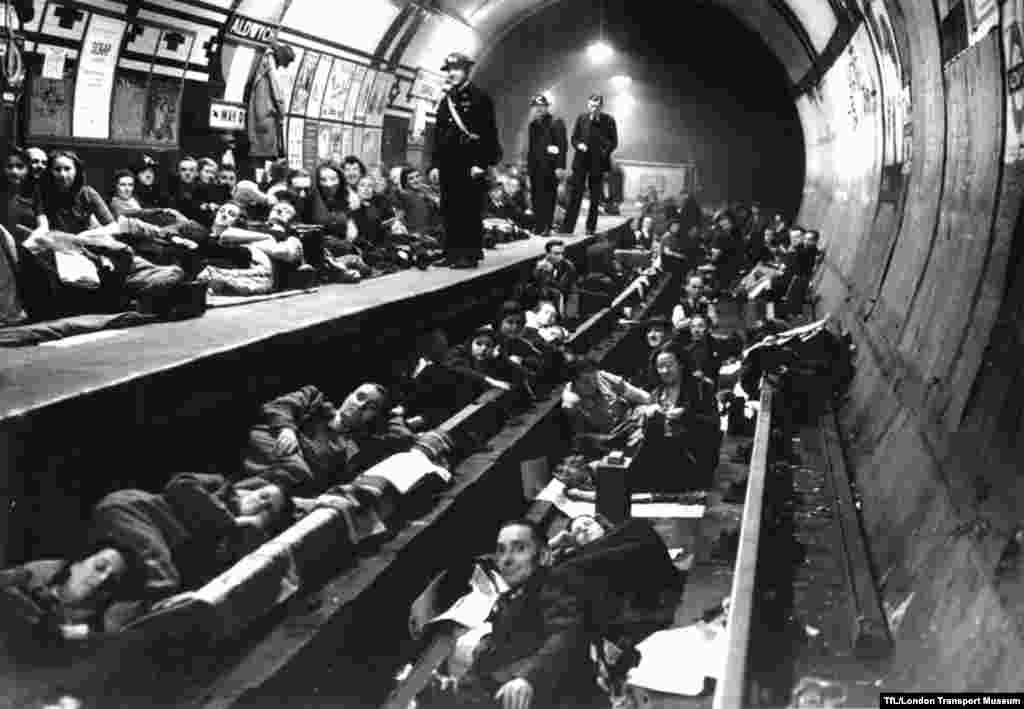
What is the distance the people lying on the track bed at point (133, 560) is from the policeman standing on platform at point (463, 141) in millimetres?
7701

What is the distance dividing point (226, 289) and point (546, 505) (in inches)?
138

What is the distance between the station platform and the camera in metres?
5.61

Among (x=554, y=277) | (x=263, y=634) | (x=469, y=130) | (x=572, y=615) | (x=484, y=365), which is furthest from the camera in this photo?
(x=554, y=277)

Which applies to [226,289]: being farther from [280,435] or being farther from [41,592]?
[41,592]

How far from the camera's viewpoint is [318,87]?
18.0 metres

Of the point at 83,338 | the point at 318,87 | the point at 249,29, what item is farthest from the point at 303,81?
the point at 83,338

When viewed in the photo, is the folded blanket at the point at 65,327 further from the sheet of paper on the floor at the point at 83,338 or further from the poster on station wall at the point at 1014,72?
the poster on station wall at the point at 1014,72

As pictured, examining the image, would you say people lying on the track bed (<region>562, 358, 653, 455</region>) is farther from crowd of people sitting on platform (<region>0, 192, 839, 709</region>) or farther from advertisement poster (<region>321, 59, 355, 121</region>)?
advertisement poster (<region>321, 59, 355, 121</region>)

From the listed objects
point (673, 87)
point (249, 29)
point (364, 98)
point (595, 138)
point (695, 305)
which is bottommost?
point (695, 305)

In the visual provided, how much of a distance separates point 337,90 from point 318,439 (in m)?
12.4

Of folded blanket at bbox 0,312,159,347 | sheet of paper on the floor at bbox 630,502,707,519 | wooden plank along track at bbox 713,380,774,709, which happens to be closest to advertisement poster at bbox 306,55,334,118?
folded blanket at bbox 0,312,159,347

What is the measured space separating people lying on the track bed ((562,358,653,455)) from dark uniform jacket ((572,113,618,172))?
9956 millimetres

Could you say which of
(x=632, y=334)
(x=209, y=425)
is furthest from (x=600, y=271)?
(x=209, y=425)

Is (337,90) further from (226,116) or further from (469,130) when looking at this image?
(469,130)
